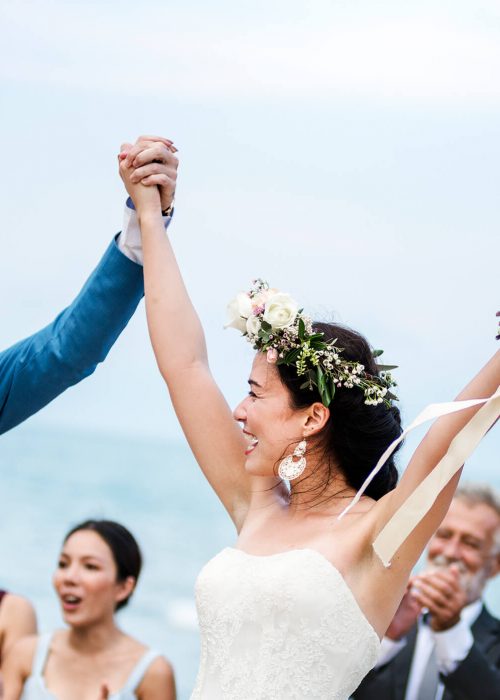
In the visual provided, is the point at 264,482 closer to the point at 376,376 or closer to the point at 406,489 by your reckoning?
the point at 376,376

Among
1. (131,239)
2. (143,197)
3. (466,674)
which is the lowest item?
(466,674)

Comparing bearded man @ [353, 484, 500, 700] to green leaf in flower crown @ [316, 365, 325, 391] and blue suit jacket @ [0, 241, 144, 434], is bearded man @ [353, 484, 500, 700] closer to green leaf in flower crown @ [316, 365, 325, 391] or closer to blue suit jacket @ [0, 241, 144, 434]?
green leaf in flower crown @ [316, 365, 325, 391]

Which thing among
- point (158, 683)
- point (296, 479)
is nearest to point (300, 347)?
point (296, 479)

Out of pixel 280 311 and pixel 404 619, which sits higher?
pixel 280 311

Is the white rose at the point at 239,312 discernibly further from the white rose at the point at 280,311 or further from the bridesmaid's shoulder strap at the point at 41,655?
the bridesmaid's shoulder strap at the point at 41,655

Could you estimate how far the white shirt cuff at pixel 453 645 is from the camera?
483cm

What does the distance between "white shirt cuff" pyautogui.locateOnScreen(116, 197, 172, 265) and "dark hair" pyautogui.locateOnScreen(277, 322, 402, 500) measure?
1.83 feet

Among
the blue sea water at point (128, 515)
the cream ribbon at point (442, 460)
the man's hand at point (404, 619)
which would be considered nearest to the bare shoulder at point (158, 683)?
the man's hand at point (404, 619)

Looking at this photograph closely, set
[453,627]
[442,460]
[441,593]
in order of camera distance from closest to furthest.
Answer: [442,460]
[441,593]
[453,627]

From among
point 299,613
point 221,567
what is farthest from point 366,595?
point 221,567

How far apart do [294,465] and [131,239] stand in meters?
0.84

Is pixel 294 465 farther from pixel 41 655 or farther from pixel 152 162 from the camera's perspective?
pixel 41 655

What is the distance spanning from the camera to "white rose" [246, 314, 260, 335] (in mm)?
3871

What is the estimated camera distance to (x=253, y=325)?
12.7 ft
